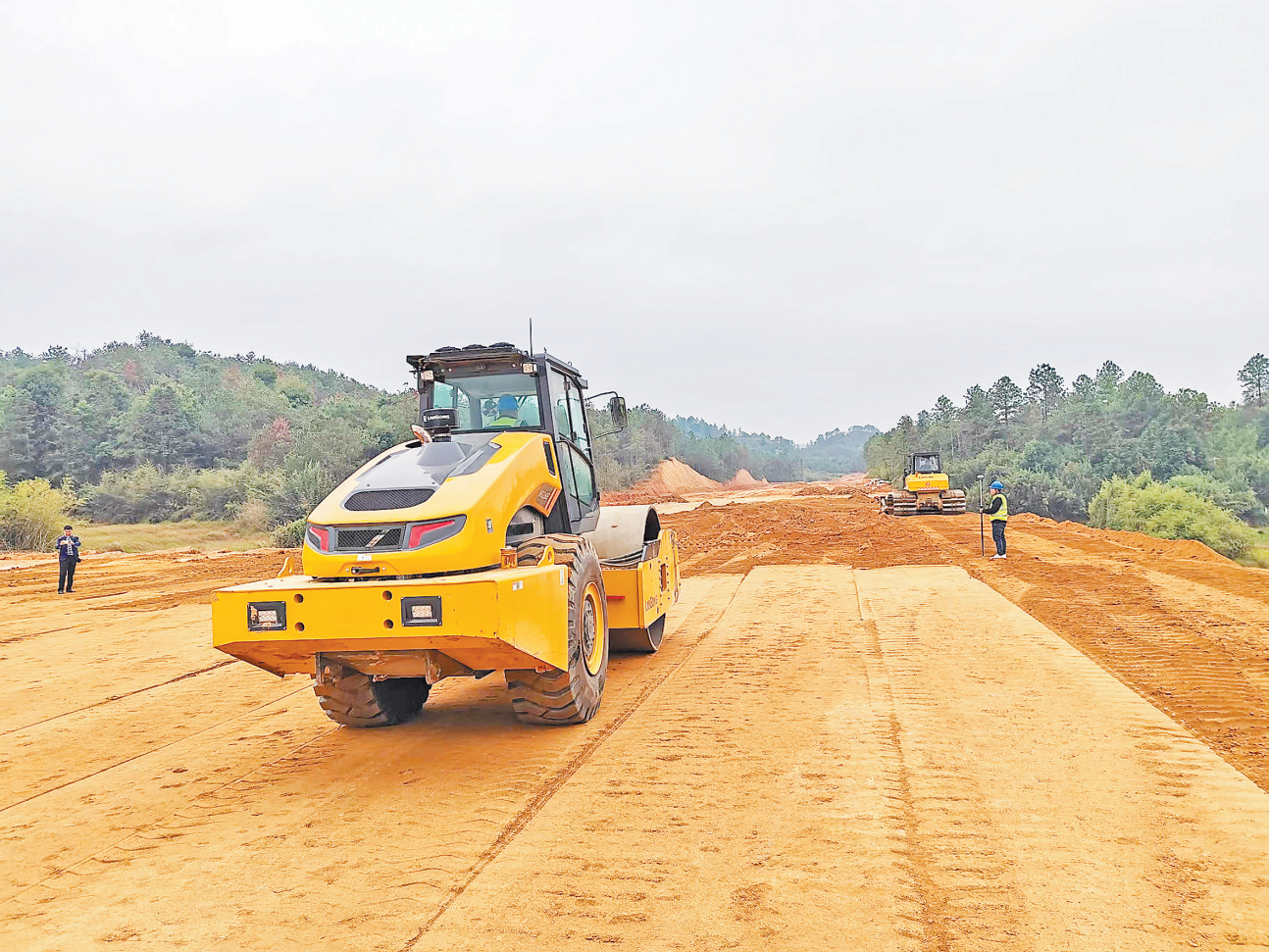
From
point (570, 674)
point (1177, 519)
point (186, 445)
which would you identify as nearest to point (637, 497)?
point (186, 445)

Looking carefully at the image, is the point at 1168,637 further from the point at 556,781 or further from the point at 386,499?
the point at 386,499

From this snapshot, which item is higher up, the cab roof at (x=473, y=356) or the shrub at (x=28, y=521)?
the cab roof at (x=473, y=356)

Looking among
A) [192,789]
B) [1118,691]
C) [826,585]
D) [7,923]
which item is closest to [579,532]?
[192,789]

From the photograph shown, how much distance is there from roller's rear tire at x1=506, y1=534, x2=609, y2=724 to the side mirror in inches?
86.6

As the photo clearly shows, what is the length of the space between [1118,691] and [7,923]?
738 centimetres

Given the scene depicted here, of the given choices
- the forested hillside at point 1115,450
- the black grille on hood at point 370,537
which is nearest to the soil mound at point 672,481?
the forested hillside at point 1115,450

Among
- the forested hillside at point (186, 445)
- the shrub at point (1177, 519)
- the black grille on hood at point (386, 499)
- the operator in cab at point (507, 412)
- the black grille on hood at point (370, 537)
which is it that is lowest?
the shrub at point (1177, 519)

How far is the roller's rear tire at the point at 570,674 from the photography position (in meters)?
6.46

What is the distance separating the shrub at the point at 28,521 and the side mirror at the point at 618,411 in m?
28.4

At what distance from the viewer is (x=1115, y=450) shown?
60.1 meters

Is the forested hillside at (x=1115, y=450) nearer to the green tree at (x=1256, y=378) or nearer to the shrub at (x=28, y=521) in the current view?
the green tree at (x=1256, y=378)

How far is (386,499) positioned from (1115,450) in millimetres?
63014

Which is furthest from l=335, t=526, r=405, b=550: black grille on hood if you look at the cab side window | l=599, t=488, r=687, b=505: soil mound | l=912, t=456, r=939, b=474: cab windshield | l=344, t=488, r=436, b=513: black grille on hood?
l=599, t=488, r=687, b=505: soil mound

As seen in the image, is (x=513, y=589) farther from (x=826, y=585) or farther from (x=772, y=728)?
(x=826, y=585)
